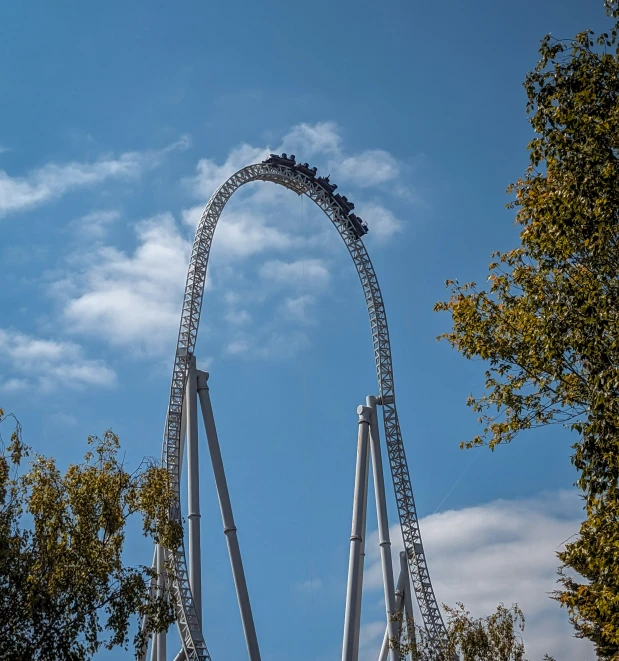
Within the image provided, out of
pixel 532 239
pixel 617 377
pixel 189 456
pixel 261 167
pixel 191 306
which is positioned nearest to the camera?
pixel 617 377

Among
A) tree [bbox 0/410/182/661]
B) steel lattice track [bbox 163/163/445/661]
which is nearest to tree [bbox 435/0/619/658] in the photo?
tree [bbox 0/410/182/661]

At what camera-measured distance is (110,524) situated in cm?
1356

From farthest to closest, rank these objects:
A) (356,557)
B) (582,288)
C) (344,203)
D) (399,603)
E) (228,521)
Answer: (344,203) < (399,603) < (356,557) < (228,521) < (582,288)

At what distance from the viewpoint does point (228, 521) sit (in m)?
26.6

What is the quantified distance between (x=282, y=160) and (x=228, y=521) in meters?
12.4

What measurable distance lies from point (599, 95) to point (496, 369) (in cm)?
404

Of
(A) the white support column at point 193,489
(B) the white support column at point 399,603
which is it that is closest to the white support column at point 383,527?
(B) the white support column at point 399,603

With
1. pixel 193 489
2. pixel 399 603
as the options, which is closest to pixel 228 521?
pixel 193 489

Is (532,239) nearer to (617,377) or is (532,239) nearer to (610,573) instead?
(617,377)

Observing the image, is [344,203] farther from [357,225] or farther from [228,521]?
[228,521]

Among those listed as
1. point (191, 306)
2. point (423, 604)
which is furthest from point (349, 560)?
point (191, 306)

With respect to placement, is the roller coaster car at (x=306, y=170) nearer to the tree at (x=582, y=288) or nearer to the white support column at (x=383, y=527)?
the white support column at (x=383, y=527)

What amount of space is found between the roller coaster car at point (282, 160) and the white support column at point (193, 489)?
7.63 meters

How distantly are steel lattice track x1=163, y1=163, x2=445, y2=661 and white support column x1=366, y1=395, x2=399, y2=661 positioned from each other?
125 cm
